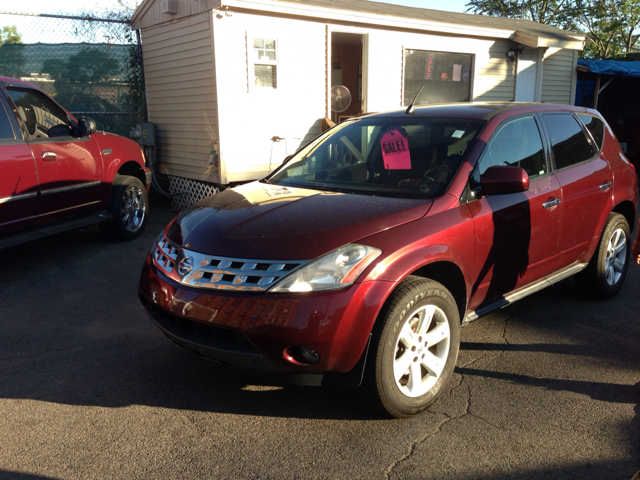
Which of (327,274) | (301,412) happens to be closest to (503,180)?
(327,274)

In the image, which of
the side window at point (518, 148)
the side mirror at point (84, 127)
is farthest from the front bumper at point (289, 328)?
the side mirror at point (84, 127)

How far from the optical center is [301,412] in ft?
10.5

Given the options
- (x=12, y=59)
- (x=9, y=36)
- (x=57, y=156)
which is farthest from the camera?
(x=9, y=36)

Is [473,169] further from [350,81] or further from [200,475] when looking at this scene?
[350,81]

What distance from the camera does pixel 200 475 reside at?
262 cm

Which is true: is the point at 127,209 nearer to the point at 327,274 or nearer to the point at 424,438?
the point at 327,274

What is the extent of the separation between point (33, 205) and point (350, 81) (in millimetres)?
10842

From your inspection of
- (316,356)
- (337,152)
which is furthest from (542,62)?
(316,356)

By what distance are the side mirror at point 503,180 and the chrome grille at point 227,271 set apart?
131cm

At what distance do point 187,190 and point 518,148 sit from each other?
7.03 meters

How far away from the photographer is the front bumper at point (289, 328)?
2.71 meters

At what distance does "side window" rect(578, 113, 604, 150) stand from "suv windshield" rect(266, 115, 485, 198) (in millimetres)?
1506

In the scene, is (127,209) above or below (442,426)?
above

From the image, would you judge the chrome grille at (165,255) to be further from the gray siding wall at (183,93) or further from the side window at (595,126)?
the gray siding wall at (183,93)
